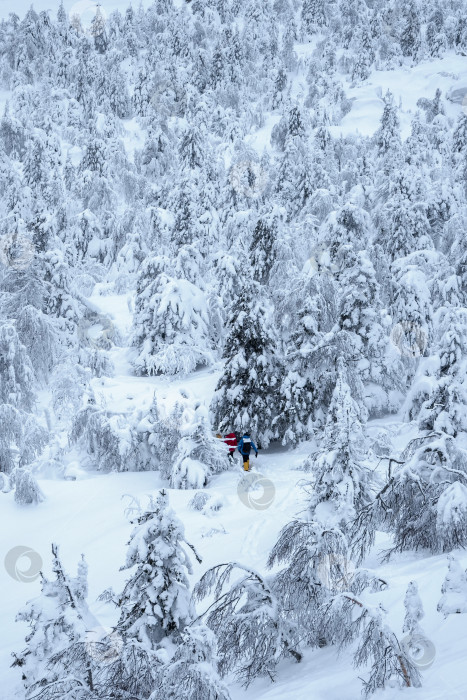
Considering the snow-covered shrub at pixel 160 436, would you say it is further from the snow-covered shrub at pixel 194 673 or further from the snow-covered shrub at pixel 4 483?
the snow-covered shrub at pixel 194 673

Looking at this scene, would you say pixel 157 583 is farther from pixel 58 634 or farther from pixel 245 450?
pixel 245 450

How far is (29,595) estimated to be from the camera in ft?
33.6

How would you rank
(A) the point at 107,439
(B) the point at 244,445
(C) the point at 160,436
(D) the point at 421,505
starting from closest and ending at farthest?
1. (D) the point at 421,505
2. (B) the point at 244,445
3. (C) the point at 160,436
4. (A) the point at 107,439

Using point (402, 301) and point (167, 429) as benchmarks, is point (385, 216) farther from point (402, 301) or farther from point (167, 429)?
point (167, 429)

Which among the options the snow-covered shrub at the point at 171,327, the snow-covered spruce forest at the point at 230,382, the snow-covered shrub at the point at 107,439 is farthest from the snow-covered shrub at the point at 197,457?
the snow-covered shrub at the point at 171,327

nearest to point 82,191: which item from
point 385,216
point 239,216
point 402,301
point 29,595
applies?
point 239,216

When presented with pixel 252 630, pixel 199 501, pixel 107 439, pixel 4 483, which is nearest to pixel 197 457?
pixel 199 501

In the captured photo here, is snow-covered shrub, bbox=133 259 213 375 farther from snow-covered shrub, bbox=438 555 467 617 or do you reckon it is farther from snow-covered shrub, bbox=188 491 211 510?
snow-covered shrub, bbox=438 555 467 617

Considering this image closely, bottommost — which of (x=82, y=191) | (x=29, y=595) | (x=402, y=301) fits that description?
(x=29, y=595)

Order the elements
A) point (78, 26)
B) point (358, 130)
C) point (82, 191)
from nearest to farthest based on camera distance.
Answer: point (82, 191) → point (358, 130) → point (78, 26)

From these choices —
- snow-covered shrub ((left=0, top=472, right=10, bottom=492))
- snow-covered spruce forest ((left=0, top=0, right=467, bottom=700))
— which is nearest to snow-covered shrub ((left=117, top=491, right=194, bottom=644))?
snow-covered spruce forest ((left=0, top=0, right=467, bottom=700))

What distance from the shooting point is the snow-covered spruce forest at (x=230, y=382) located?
504 centimetres

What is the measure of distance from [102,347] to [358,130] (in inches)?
1370

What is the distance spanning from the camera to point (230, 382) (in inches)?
734
